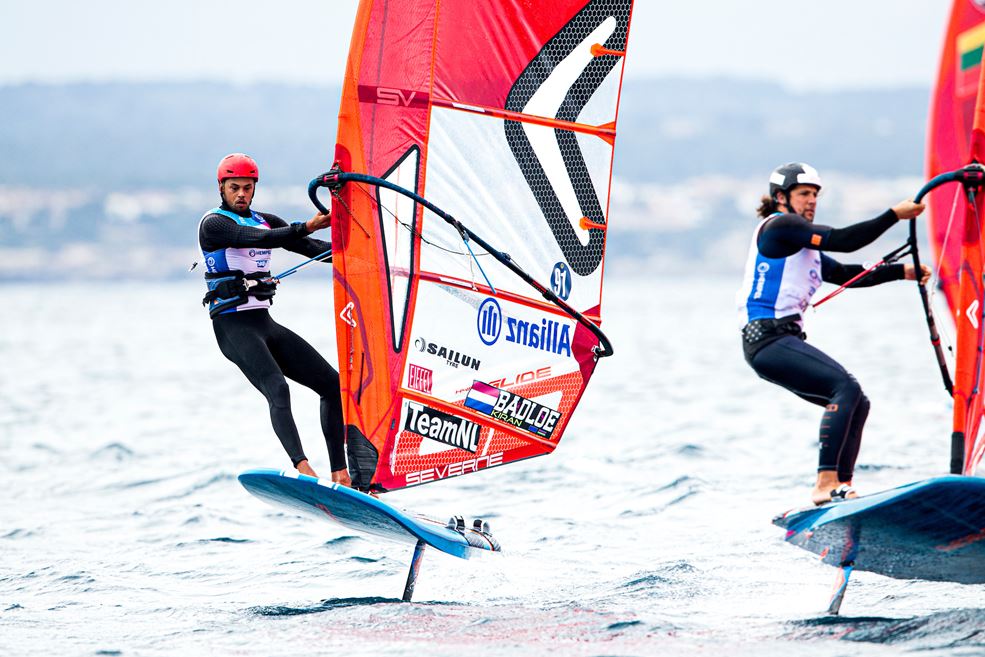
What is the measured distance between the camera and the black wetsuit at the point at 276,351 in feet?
25.0

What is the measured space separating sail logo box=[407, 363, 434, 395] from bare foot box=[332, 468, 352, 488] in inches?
24.4

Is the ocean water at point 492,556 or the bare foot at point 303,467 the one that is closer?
the ocean water at point 492,556

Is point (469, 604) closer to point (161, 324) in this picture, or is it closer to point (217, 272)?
point (217, 272)

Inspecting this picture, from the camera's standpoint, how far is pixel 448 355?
800cm

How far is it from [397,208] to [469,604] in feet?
7.53

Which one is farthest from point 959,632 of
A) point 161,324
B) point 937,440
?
point 161,324

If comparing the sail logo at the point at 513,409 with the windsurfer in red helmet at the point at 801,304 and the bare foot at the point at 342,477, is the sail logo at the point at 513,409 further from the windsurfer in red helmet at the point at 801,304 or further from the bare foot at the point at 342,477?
the windsurfer in red helmet at the point at 801,304

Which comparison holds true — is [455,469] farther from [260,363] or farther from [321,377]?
[260,363]

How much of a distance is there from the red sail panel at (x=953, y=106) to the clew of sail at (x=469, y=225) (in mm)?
6816

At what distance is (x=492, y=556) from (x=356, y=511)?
1.44 metres

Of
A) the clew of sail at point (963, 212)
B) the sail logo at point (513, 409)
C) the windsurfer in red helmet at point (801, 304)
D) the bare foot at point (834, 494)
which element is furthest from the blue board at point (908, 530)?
the sail logo at point (513, 409)

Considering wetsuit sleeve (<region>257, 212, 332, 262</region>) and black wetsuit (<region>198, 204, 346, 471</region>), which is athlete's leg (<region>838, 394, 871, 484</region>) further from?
wetsuit sleeve (<region>257, 212, 332, 262</region>)

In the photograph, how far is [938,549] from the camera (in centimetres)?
682

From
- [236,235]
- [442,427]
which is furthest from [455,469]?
[236,235]
